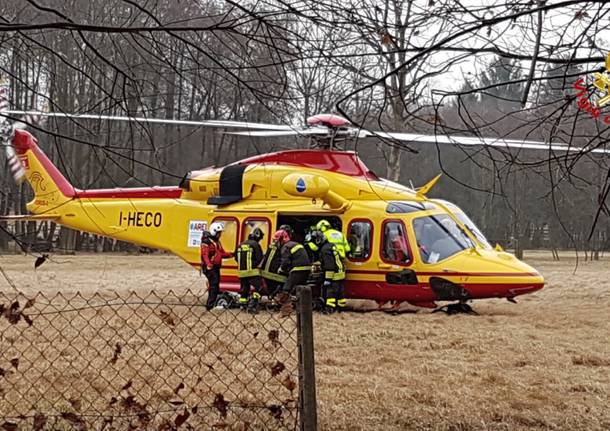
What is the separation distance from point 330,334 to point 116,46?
16.0 feet

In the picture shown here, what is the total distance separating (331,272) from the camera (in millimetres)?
11234

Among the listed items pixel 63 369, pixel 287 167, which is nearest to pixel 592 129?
pixel 63 369

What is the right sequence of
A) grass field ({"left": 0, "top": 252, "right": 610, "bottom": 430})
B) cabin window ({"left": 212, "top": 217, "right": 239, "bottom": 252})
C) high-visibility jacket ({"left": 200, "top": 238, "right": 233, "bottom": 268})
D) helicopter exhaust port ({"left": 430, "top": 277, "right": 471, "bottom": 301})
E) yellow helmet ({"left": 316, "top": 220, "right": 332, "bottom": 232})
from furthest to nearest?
cabin window ({"left": 212, "top": 217, "right": 239, "bottom": 252}) → high-visibility jacket ({"left": 200, "top": 238, "right": 233, "bottom": 268}) → yellow helmet ({"left": 316, "top": 220, "right": 332, "bottom": 232}) → helicopter exhaust port ({"left": 430, "top": 277, "right": 471, "bottom": 301}) → grass field ({"left": 0, "top": 252, "right": 610, "bottom": 430})

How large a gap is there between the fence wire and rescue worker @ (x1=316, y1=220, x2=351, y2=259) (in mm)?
3221

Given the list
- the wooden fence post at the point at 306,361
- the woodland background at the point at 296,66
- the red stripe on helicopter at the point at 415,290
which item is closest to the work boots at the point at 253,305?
the red stripe on helicopter at the point at 415,290

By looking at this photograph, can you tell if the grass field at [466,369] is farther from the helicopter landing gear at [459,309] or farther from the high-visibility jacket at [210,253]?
the high-visibility jacket at [210,253]

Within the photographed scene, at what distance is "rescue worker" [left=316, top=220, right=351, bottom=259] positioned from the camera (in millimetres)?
11297

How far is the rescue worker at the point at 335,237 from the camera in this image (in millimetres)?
11297

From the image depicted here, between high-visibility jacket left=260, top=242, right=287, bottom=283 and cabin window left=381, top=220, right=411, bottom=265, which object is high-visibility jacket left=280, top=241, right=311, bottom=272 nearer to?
Result: high-visibility jacket left=260, top=242, right=287, bottom=283

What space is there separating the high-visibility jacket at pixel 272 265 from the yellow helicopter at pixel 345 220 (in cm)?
66

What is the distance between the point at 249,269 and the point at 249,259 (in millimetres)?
143

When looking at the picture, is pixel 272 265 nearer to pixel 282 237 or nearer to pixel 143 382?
pixel 282 237

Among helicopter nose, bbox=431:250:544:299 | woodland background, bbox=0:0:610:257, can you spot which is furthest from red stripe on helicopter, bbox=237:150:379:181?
woodland background, bbox=0:0:610:257

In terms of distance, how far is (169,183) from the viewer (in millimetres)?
30938
